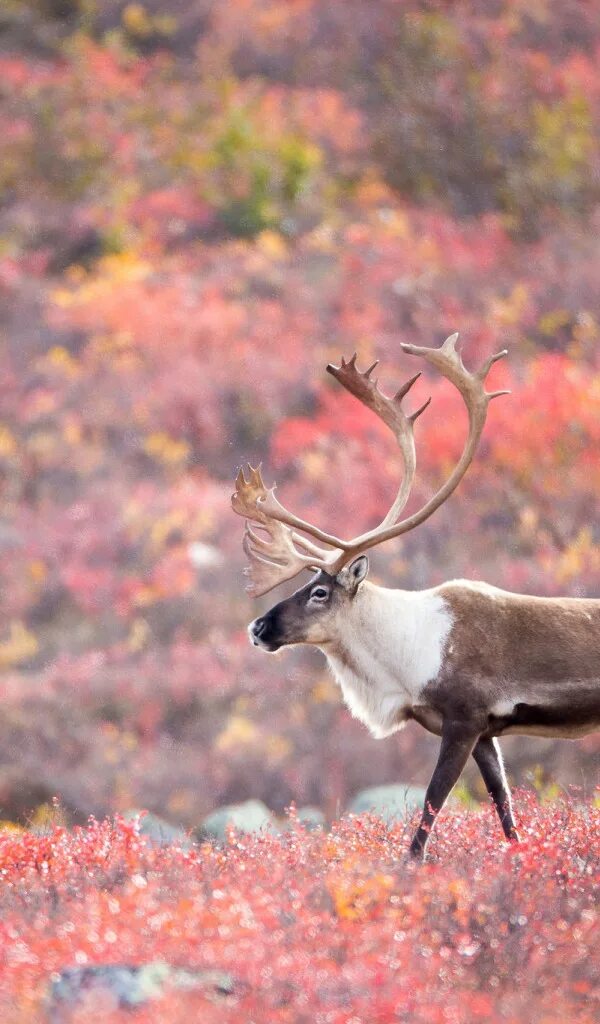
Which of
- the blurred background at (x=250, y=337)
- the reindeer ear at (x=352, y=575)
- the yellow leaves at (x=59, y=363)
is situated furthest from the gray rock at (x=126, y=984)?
the yellow leaves at (x=59, y=363)

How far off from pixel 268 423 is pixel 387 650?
39.4ft

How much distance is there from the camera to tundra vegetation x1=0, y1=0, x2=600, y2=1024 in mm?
4703

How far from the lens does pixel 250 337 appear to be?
19.4 m

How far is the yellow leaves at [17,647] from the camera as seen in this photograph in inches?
571

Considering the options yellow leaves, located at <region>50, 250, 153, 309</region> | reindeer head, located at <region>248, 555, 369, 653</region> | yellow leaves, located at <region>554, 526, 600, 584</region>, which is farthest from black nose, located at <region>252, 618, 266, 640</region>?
yellow leaves, located at <region>50, 250, 153, 309</region>

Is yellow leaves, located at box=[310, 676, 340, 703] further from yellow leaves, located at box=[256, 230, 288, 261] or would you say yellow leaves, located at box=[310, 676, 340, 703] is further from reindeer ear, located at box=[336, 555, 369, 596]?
yellow leaves, located at box=[256, 230, 288, 261]

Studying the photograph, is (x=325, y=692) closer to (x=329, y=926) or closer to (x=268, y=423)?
(x=268, y=423)

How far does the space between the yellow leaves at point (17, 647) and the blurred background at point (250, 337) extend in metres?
0.04

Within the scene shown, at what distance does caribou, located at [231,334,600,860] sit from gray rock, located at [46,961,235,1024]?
4.90ft

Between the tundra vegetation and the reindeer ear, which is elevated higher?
the reindeer ear

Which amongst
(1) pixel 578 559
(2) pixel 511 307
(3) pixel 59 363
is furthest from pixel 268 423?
(1) pixel 578 559

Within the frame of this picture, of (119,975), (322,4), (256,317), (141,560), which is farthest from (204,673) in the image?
(322,4)

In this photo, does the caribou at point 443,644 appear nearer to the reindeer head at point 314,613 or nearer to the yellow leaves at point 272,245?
the reindeer head at point 314,613

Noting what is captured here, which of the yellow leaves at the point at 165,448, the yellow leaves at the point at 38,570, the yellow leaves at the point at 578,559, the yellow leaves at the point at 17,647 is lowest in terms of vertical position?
the yellow leaves at the point at 17,647
